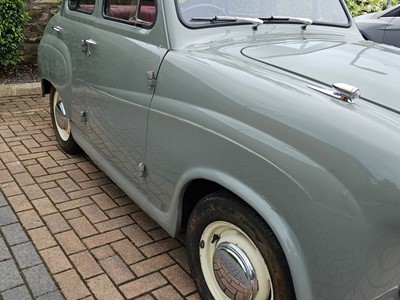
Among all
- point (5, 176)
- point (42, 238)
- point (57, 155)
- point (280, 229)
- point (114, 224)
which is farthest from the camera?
point (57, 155)

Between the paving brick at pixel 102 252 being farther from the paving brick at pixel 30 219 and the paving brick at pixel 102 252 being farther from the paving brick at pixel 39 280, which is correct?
the paving brick at pixel 30 219

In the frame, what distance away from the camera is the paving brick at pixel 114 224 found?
2.89 metres

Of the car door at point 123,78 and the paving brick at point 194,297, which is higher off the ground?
the car door at point 123,78

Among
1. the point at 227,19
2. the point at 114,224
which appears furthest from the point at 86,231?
the point at 227,19

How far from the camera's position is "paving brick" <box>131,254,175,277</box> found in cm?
248

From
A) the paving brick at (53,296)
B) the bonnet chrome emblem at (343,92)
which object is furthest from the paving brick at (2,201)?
the bonnet chrome emblem at (343,92)

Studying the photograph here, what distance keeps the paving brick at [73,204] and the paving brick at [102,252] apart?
573 mm

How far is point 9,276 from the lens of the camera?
93.6 inches

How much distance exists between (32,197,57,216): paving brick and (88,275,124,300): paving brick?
85 centimetres

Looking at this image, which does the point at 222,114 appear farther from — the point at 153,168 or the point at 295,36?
the point at 295,36

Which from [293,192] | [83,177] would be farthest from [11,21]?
[293,192]

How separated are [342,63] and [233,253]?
41.0 inches

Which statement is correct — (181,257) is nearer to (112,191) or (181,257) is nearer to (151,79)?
(112,191)

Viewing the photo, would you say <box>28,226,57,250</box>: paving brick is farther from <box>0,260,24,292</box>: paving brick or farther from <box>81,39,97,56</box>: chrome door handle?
<box>81,39,97,56</box>: chrome door handle
